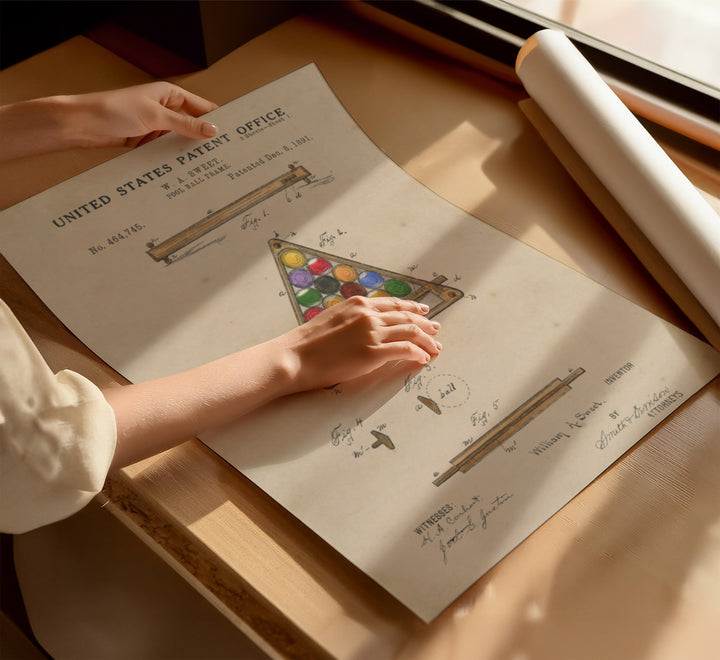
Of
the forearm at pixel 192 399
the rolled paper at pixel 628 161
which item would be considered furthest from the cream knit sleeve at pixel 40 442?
the rolled paper at pixel 628 161

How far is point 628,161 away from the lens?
66 cm

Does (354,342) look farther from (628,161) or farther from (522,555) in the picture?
(628,161)

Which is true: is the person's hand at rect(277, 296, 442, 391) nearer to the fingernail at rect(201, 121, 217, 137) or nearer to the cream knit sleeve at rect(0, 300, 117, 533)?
the cream knit sleeve at rect(0, 300, 117, 533)

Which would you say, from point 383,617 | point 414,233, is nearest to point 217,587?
point 383,617

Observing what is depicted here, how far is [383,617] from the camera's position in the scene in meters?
0.46

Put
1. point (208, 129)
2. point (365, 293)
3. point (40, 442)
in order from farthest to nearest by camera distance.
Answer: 1. point (208, 129)
2. point (365, 293)
3. point (40, 442)

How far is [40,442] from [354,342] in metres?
0.23

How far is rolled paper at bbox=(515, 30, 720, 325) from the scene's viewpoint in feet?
2.01

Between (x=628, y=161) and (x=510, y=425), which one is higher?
(x=628, y=161)

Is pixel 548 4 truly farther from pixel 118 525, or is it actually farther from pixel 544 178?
pixel 118 525

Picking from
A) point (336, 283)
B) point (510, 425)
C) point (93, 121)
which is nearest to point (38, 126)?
point (93, 121)

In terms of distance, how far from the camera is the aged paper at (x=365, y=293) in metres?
0.51

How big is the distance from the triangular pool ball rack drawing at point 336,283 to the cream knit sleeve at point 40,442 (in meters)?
0.20
